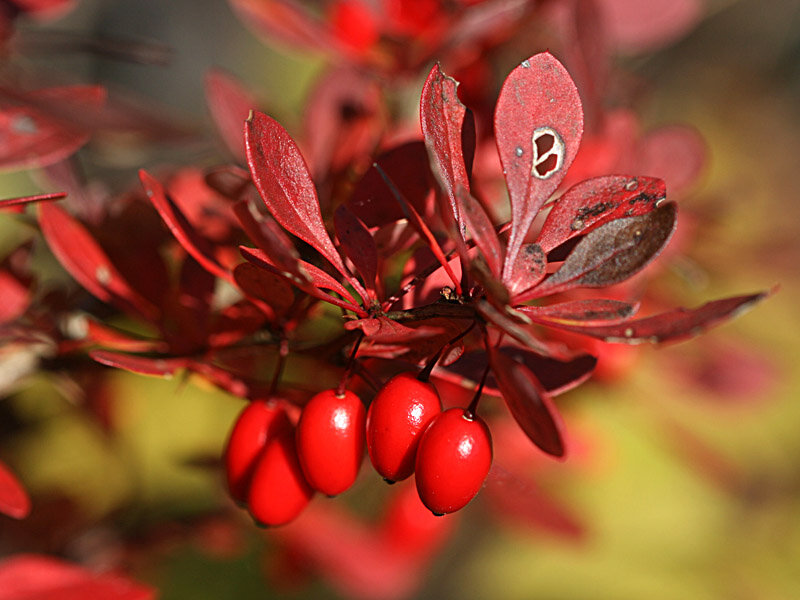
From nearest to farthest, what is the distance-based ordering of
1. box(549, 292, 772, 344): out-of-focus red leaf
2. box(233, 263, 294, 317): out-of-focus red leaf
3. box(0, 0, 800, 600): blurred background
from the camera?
box(549, 292, 772, 344): out-of-focus red leaf, box(233, 263, 294, 317): out-of-focus red leaf, box(0, 0, 800, 600): blurred background

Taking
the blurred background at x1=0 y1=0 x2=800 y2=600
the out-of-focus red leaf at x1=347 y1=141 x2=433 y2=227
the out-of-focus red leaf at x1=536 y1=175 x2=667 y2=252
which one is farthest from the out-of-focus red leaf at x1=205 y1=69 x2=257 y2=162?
the out-of-focus red leaf at x1=536 y1=175 x2=667 y2=252

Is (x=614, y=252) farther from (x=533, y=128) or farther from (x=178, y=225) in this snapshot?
(x=178, y=225)

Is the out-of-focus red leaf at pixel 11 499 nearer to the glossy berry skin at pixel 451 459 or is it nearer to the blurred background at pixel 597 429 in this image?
the blurred background at pixel 597 429

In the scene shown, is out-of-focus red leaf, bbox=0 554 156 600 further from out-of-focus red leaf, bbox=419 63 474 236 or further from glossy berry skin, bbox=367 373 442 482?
out-of-focus red leaf, bbox=419 63 474 236

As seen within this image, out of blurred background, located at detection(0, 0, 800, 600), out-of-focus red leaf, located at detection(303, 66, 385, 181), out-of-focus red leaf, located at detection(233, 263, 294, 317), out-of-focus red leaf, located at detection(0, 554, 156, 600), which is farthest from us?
blurred background, located at detection(0, 0, 800, 600)

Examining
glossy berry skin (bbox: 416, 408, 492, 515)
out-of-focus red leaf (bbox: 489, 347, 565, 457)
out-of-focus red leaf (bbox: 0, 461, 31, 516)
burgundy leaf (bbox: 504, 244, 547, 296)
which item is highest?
burgundy leaf (bbox: 504, 244, 547, 296)

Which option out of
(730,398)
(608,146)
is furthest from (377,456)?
(730,398)
